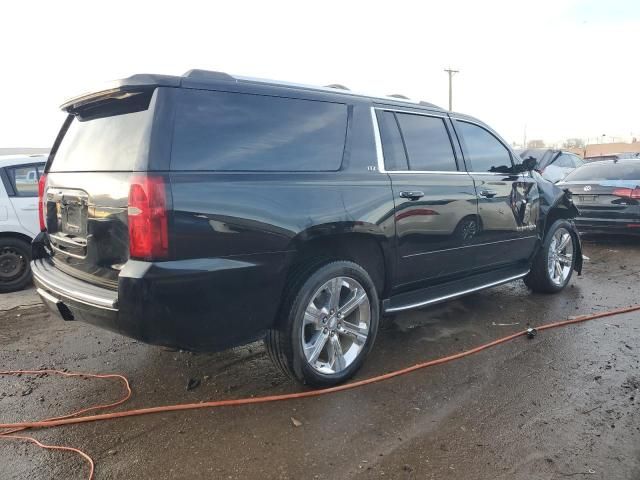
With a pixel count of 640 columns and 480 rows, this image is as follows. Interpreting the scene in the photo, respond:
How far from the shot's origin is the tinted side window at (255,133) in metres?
2.73

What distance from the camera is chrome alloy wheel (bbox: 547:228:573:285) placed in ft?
18.3

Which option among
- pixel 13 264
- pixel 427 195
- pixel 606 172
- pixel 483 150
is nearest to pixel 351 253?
pixel 427 195

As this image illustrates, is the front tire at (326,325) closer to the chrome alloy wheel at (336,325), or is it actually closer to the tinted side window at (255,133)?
the chrome alloy wheel at (336,325)

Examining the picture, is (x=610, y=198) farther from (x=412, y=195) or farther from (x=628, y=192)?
(x=412, y=195)

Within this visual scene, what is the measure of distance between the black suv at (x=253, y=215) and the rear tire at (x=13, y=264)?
281 centimetres

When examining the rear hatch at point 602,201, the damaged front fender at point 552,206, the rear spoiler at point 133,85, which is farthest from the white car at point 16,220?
the rear hatch at point 602,201

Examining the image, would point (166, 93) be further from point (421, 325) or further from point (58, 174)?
point (421, 325)

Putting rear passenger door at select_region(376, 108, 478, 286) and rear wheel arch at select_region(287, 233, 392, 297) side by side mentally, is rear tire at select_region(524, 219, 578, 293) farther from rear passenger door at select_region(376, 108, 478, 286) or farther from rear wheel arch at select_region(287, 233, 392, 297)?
rear wheel arch at select_region(287, 233, 392, 297)

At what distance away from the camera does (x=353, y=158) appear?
348 centimetres

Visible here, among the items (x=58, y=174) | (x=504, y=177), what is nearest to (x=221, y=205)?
(x=58, y=174)

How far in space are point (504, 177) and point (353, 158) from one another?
1946mm

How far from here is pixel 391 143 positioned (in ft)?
12.3

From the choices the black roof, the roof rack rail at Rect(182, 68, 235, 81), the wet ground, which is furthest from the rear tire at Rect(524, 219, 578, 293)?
the roof rack rail at Rect(182, 68, 235, 81)

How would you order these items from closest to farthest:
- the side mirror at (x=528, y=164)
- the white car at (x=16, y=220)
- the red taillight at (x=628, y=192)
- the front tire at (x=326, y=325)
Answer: the front tire at (x=326, y=325) < the side mirror at (x=528, y=164) < the white car at (x=16, y=220) < the red taillight at (x=628, y=192)
